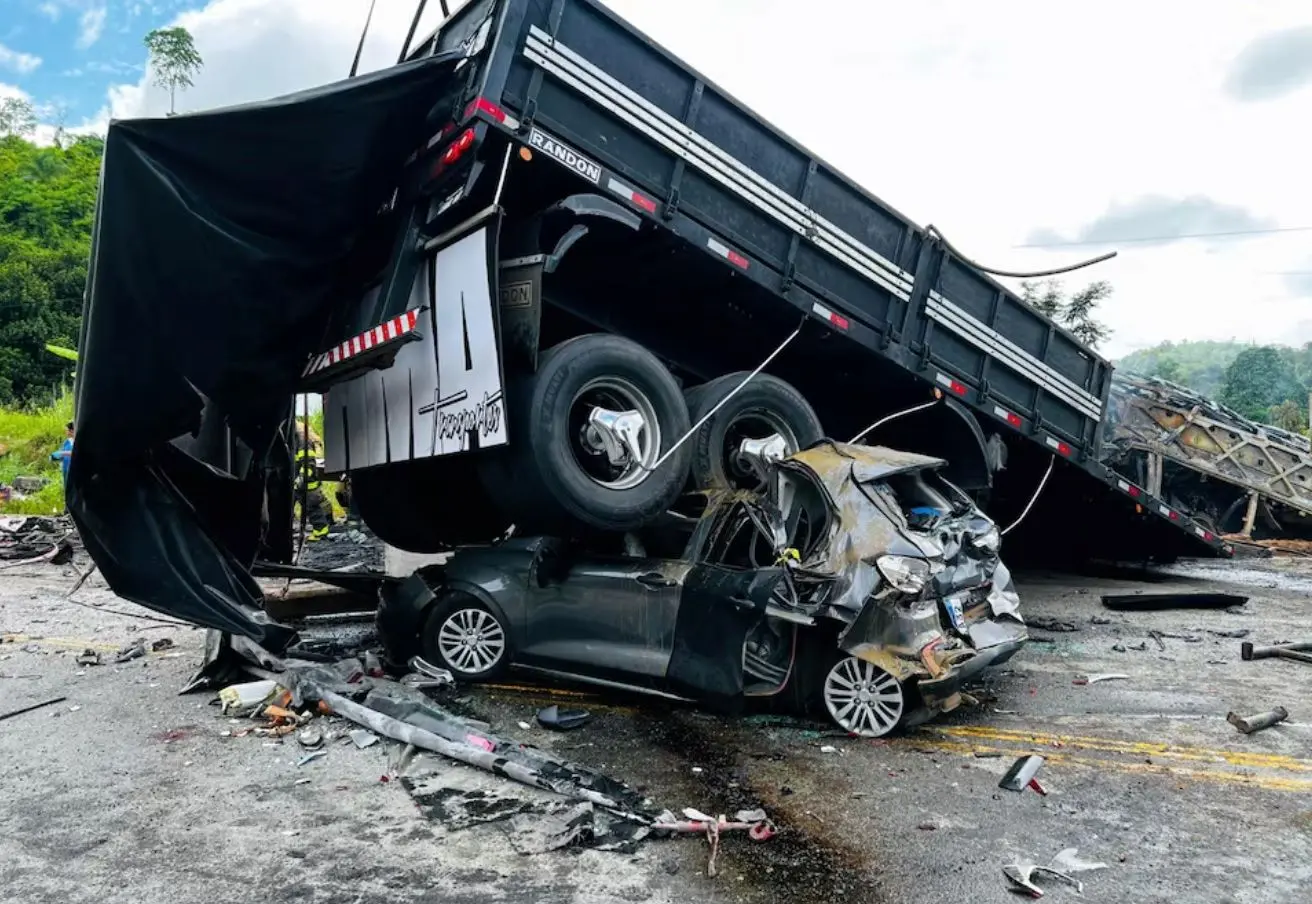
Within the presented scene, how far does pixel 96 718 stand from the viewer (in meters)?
4.98

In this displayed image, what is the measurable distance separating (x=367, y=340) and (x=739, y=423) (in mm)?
2617

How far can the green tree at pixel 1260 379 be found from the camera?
3177 cm

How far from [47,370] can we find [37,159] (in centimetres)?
1601

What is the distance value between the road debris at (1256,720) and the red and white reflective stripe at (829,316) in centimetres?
324

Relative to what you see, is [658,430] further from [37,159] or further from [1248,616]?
[37,159]

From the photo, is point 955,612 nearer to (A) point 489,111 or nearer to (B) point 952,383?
(B) point 952,383

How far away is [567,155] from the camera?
5.21 m

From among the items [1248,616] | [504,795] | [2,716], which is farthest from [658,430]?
[1248,616]

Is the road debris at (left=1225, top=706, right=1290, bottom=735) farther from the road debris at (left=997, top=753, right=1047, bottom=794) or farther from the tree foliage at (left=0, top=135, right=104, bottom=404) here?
the tree foliage at (left=0, top=135, right=104, bottom=404)

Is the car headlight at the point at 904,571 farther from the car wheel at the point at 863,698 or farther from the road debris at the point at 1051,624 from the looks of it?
the road debris at the point at 1051,624

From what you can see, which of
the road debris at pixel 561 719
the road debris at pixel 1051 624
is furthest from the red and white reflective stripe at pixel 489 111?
the road debris at pixel 1051 624

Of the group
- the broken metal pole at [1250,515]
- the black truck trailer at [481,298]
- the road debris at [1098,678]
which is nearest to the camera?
the black truck trailer at [481,298]

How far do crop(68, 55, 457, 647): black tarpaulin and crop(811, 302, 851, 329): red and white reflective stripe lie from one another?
2.73m

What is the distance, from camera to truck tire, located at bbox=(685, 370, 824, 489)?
6430 millimetres
